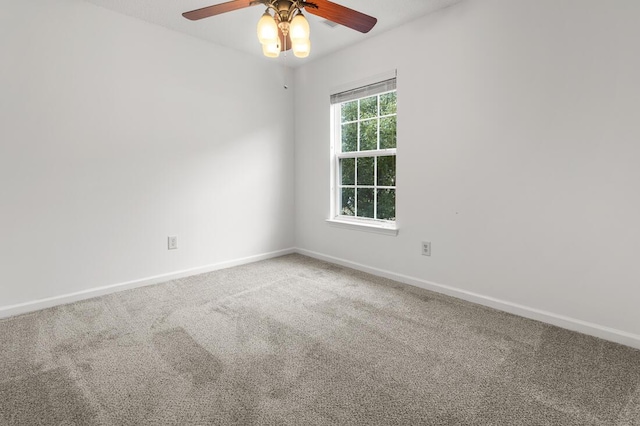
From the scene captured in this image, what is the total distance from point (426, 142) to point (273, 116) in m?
1.93

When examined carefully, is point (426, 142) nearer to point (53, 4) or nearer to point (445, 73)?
point (445, 73)

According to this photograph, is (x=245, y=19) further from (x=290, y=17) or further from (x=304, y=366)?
(x=304, y=366)

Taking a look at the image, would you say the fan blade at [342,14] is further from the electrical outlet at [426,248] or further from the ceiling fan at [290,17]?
the electrical outlet at [426,248]

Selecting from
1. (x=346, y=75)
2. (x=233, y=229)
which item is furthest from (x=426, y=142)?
(x=233, y=229)

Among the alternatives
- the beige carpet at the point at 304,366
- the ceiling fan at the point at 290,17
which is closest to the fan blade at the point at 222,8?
the ceiling fan at the point at 290,17

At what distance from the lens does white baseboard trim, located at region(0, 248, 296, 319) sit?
246cm

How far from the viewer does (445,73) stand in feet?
8.97

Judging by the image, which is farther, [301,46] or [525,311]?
[525,311]

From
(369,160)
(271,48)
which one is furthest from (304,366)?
(369,160)

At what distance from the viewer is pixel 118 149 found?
2.88m

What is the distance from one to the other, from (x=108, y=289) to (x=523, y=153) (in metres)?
3.47

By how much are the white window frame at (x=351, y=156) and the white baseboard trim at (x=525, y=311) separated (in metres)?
0.44

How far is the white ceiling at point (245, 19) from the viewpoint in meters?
2.64

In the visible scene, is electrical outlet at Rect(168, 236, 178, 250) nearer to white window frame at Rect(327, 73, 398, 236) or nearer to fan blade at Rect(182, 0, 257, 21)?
white window frame at Rect(327, 73, 398, 236)
